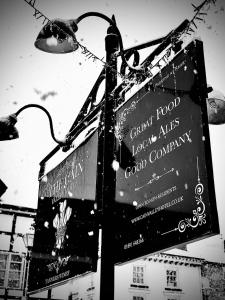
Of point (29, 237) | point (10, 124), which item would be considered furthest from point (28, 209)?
point (10, 124)

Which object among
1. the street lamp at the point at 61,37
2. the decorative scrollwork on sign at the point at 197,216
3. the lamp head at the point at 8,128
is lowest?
the decorative scrollwork on sign at the point at 197,216

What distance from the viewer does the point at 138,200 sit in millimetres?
2797

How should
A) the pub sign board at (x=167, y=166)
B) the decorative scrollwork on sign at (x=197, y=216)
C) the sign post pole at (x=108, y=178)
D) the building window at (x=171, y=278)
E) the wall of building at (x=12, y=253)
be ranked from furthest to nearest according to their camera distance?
the building window at (x=171, y=278)
the wall of building at (x=12, y=253)
the sign post pole at (x=108, y=178)
the pub sign board at (x=167, y=166)
the decorative scrollwork on sign at (x=197, y=216)

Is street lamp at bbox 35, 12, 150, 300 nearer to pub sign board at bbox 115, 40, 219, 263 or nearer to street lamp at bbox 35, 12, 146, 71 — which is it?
street lamp at bbox 35, 12, 146, 71

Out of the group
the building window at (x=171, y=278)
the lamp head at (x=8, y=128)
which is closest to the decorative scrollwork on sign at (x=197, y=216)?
the lamp head at (x=8, y=128)

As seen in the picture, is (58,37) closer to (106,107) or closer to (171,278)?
(106,107)

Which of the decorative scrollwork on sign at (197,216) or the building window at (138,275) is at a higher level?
the building window at (138,275)

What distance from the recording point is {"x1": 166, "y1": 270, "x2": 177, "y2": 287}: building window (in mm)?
25438

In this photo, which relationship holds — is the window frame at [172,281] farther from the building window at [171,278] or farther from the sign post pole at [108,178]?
the sign post pole at [108,178]

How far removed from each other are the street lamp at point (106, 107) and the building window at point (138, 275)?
2204 centimetres

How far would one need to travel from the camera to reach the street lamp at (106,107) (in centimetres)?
262

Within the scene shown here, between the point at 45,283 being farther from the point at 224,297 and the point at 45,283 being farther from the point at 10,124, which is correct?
the point at 224,297

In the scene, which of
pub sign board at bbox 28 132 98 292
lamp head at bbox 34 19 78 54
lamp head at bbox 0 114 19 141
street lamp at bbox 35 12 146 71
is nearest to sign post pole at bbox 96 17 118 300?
street lamp at bbox 35 12 146 71

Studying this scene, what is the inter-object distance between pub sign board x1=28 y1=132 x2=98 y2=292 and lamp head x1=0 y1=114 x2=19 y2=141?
0.73 meters
